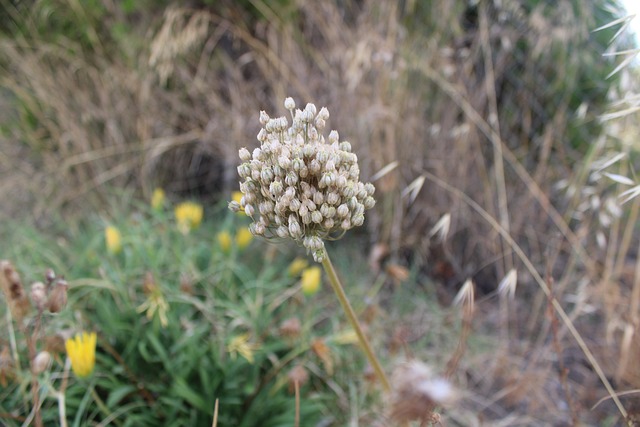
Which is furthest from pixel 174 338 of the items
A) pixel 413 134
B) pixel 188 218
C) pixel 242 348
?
pixel 413 134

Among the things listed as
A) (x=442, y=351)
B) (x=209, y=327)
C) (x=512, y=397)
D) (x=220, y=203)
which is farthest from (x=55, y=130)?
(x=512, y=397)

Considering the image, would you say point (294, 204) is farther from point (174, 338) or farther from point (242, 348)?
point (174, 338)

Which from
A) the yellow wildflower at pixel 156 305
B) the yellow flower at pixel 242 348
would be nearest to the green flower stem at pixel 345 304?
the yellow flower at pixel 242 348

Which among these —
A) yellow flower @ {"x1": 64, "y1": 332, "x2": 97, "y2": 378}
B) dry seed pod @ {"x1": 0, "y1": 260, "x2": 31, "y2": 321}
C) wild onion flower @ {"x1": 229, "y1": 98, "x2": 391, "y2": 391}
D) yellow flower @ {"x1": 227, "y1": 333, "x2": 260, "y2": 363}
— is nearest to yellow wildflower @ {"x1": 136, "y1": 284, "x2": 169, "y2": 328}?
yellow flower @ {"x1": 227, "y1": 333, "x2": 260, "y2": 363}

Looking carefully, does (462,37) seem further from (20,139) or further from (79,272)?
(20,139)

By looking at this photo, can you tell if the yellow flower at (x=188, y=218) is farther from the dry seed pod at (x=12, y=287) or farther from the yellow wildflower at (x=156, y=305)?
the dry seed pod at (x=12, y=287)

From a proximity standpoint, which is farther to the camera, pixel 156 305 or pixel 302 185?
pixel 156 305
